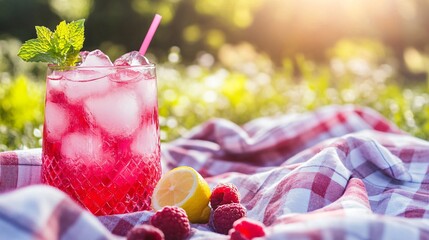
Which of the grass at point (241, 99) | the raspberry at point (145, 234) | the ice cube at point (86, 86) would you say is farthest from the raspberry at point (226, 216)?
the grass at point (241, 99)

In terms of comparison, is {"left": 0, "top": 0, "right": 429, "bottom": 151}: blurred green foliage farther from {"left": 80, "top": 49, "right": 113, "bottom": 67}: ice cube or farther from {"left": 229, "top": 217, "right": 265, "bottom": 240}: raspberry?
{"left": 229, "top": 217, "right": 265, "bottom": 240}: raspberry

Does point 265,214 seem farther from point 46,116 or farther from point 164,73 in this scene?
point 164,73

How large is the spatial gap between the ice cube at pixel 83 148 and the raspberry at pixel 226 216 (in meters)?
0.42

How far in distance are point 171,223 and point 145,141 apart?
1.50ft

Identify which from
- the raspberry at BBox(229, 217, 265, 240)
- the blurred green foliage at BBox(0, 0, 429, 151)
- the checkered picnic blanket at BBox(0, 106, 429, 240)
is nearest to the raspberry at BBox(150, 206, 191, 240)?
the checkered picnic blanket at BBox(0, 106, 429, 240)

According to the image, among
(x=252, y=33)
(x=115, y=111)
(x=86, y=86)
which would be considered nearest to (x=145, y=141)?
(x=115, y=111)

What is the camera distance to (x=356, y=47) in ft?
31.6

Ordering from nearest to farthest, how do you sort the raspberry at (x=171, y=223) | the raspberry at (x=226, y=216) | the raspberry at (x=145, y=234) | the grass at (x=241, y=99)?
the raspberry at (x=145, y=234) → the raspberry at (x=171, y=223) → the raspberry at (x=226, y=216) → the grass at (x=241, y=99)

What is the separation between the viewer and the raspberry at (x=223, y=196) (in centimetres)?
222

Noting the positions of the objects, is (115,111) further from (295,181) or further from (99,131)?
(295,181)

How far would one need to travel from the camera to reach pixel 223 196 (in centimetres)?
225

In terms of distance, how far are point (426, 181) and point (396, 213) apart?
46 centimetres

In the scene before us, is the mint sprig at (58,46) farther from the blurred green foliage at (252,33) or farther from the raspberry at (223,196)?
the blurred green foliage at (252,33)

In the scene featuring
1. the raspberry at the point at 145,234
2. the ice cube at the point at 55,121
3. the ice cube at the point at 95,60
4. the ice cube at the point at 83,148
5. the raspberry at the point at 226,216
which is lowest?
the raspberry at the point at 226,216
